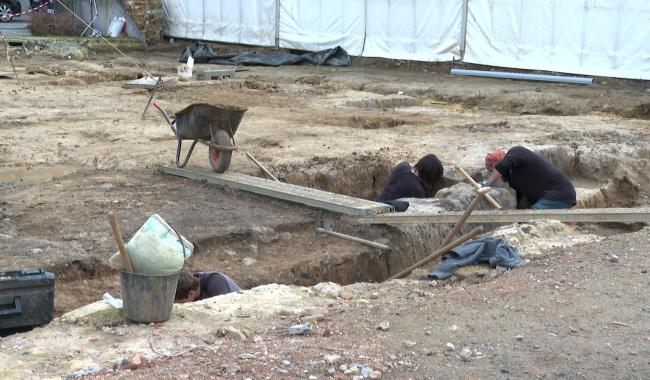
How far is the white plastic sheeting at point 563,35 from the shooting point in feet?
53.0

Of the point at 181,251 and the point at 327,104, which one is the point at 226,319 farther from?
the point at 327,104

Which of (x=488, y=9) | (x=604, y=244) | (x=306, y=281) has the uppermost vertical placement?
(x=488, y=9)

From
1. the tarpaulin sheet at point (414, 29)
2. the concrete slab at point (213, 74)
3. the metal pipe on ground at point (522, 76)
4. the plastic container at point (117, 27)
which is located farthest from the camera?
the plastic container at point (117, 27)

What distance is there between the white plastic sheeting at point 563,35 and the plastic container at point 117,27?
10307 millimetres

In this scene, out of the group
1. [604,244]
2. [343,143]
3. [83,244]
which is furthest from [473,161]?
[83,244]

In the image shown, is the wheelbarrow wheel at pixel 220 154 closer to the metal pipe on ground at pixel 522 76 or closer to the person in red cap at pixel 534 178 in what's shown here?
the person in red cap at pixel 534 178

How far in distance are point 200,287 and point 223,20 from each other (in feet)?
58.4

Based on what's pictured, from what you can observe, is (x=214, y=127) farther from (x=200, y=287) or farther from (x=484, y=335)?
(x=484, y=335)

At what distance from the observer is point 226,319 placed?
5.74 metres

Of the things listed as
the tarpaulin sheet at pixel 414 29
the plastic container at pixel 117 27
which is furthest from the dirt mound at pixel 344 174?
the plastic container at pixel 117 27

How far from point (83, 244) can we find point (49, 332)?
2311 mm

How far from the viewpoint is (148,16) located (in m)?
24.5

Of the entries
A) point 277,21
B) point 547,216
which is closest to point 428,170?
point 547,216

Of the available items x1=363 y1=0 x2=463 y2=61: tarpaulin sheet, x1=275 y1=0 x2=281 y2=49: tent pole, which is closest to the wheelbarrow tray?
x1=363 y1=0 x2=463 y2=61: tarpaulin sheet
